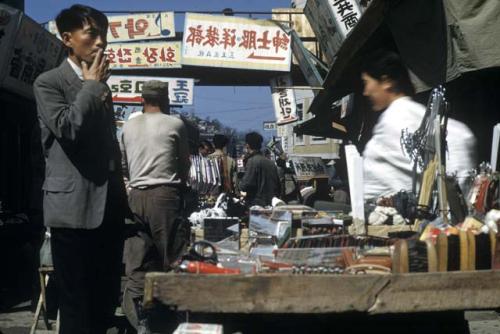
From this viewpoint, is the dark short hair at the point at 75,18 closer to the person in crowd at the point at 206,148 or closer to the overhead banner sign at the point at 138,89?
the person in crowd at the point at 206,148

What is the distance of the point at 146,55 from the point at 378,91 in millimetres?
11205

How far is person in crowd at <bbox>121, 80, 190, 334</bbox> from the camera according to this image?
5570 mm

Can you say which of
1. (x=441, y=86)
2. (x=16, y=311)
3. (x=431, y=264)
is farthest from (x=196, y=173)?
(x=431, y=264)

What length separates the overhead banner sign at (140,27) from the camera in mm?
15133

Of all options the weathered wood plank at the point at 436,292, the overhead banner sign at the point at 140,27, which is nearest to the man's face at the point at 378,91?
the weathered wood plank at the point at 436,292

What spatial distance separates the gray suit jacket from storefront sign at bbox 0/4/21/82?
17.2ft

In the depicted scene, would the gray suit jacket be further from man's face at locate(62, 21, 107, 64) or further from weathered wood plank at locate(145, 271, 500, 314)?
weathered wood plank at locate(145, 271, 500, 314)

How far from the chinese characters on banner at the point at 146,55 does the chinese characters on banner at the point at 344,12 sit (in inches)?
212

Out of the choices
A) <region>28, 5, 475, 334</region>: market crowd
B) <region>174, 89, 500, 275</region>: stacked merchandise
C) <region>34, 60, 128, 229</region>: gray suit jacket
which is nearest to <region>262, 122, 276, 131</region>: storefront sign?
<region>28, 5, 475, 334</region>: market crowd

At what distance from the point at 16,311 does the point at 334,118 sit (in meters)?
4.26

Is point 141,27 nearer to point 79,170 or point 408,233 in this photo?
point 79,170

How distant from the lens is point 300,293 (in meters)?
2.34

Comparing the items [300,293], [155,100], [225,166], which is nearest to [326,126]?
[155,100]

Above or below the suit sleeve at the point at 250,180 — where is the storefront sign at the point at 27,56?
above
